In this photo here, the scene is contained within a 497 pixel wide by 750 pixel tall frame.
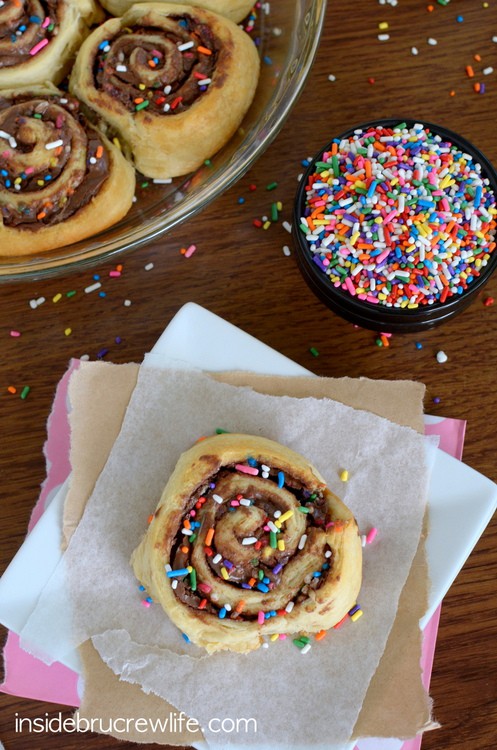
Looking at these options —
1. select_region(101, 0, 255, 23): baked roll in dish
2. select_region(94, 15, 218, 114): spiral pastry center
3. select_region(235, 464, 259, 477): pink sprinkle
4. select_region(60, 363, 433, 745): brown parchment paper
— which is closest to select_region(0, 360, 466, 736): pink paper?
select_region(60, 363, 433, 745): brown parchment paper

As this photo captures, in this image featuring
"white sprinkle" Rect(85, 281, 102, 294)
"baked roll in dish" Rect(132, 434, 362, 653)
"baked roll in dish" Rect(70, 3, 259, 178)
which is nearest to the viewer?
"baked roll in dish" Rect(132, 434, 362, 653)

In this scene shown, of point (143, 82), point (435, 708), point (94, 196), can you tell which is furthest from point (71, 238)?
point (435, 708)

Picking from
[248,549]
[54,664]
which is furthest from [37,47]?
[54,664]

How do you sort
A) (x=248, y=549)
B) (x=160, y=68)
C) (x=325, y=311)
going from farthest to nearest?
1. (x=325, y=311)
2. (x=160, y=68)
3. (x=248, y=549)

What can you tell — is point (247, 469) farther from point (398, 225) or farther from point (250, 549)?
point (398, 225)

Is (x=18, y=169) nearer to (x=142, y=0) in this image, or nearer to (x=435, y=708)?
(x=142, y=0)

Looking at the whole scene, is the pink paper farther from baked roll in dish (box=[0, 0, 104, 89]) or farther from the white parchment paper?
baked roll in dish (box=[0, 0, 104, 89])
